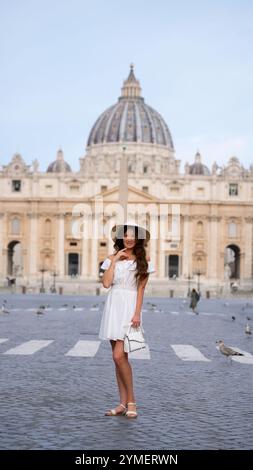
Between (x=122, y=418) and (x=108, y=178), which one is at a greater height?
(x=108, y=178)

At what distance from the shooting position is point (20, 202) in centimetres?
10375

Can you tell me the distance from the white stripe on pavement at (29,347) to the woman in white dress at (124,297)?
658 centimetres

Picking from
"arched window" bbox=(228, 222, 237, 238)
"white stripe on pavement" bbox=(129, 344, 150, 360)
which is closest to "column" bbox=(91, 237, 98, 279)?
"arched window" bbox=(228, 222, 237, 238)

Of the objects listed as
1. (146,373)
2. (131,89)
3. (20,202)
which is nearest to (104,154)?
(131,89)

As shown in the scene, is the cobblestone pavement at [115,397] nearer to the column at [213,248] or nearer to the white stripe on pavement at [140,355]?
the white stripe on pavement at [140,355]

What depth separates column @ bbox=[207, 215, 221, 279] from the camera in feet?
338

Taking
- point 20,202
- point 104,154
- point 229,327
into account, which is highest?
Result: point 104,154

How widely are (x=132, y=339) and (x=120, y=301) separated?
40 centimetres

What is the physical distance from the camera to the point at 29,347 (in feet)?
54.5

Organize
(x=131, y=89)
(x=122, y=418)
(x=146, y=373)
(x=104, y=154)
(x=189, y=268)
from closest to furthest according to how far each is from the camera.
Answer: (x=122, y=418), (x=146, y=373), (x=189, y=268), (x=104, y=154), (x=131, y=89)

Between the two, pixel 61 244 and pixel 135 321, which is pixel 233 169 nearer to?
pixel 61 244
